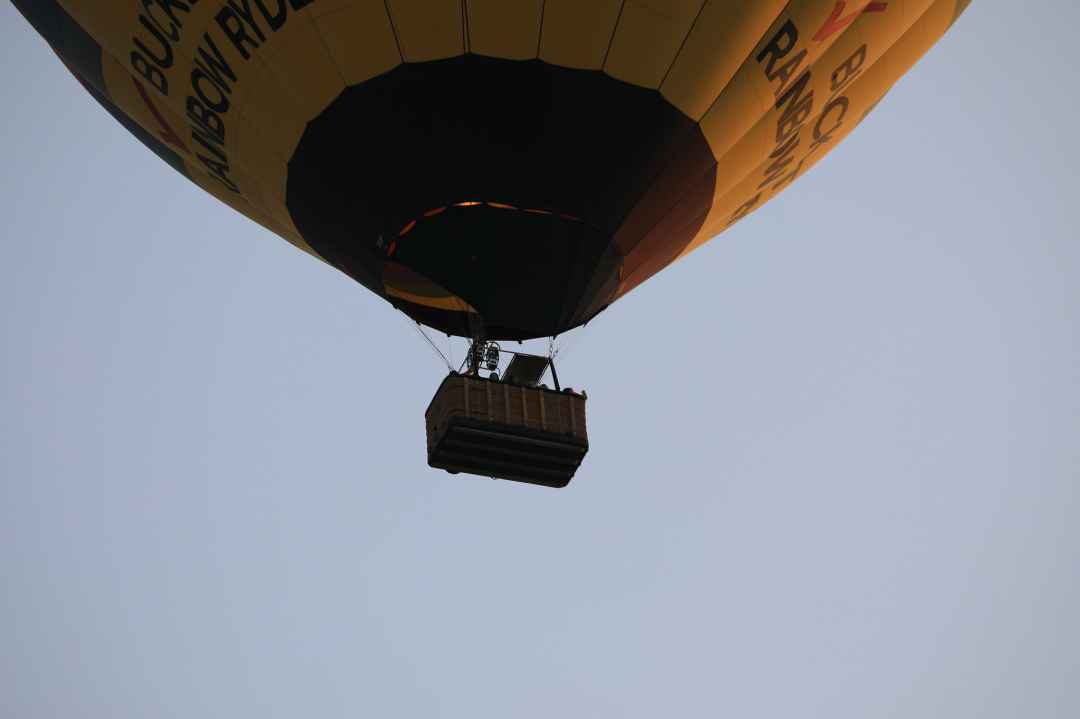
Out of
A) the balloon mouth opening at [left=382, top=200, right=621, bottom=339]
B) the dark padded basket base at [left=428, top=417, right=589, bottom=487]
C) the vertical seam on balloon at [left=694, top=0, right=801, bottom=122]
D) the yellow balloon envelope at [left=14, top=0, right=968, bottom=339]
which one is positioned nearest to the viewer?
the yellow balloon envelope at [left=14, top=0, right=968, bottom=339]

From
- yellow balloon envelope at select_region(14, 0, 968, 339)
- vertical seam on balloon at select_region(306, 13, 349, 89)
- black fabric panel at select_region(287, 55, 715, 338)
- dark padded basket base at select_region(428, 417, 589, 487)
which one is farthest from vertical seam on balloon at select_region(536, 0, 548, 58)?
dark padded basket base at select_region(428, 417, 589, 487)

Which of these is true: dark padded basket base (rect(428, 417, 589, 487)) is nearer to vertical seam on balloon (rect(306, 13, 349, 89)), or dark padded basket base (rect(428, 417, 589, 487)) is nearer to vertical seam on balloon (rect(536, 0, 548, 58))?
vertical seam on balloon (rect(306, 13, 349, 89))

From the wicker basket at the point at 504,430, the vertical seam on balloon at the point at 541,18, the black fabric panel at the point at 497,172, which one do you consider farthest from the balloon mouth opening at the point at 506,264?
the vertical seam on balloon at the point at 541,18

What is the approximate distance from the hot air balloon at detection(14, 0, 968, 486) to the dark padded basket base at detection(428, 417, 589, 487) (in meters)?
0.02

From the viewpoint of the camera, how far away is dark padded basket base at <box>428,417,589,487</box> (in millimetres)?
13703

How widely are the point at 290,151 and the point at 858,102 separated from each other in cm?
451

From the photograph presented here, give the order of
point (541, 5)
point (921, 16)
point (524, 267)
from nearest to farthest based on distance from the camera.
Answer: point (541, 5)
point (524, 267)
point (921, 16)

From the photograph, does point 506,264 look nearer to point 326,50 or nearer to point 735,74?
point 326,50

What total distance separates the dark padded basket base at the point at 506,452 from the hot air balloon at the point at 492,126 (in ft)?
0.05

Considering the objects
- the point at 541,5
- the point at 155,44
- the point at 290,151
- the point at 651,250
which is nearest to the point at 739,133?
the point at 651,250

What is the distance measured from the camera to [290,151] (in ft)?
46.7

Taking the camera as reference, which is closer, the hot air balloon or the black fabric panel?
the hot air balloon

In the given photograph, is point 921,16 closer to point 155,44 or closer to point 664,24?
point 664,24

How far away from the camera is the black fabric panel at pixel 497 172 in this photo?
13539mm
